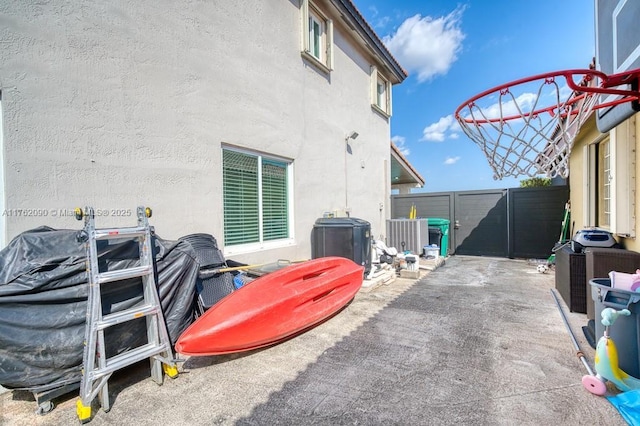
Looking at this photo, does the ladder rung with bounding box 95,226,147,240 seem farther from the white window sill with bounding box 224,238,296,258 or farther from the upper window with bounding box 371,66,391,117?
the upper window with bounding box 371,66,391,117

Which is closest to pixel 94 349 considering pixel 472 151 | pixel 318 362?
pixel 318 362

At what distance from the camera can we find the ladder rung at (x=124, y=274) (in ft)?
7.54

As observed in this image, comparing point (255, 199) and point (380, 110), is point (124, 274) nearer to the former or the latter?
point (255, 199)

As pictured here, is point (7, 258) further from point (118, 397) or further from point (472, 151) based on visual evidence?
point (472, 151)

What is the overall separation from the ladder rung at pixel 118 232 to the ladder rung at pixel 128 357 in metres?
0.98

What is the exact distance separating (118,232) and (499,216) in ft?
35.0

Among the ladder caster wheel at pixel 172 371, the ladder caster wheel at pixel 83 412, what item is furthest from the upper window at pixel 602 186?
the ladder caster wheel at pixel 83 412

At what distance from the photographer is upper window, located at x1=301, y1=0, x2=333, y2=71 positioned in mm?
6105

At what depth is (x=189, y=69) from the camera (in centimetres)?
397

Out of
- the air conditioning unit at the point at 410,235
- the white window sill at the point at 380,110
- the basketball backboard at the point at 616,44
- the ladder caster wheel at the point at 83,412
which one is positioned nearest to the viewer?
the ladder caster wheel at the point at 83,412

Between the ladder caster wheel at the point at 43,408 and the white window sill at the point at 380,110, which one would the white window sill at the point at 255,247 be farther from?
Result: the white window sill at the point at 380,110

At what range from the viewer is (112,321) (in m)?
2.26

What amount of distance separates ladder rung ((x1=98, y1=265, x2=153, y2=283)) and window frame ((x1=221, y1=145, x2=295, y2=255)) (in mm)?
1936

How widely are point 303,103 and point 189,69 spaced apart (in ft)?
8.90
